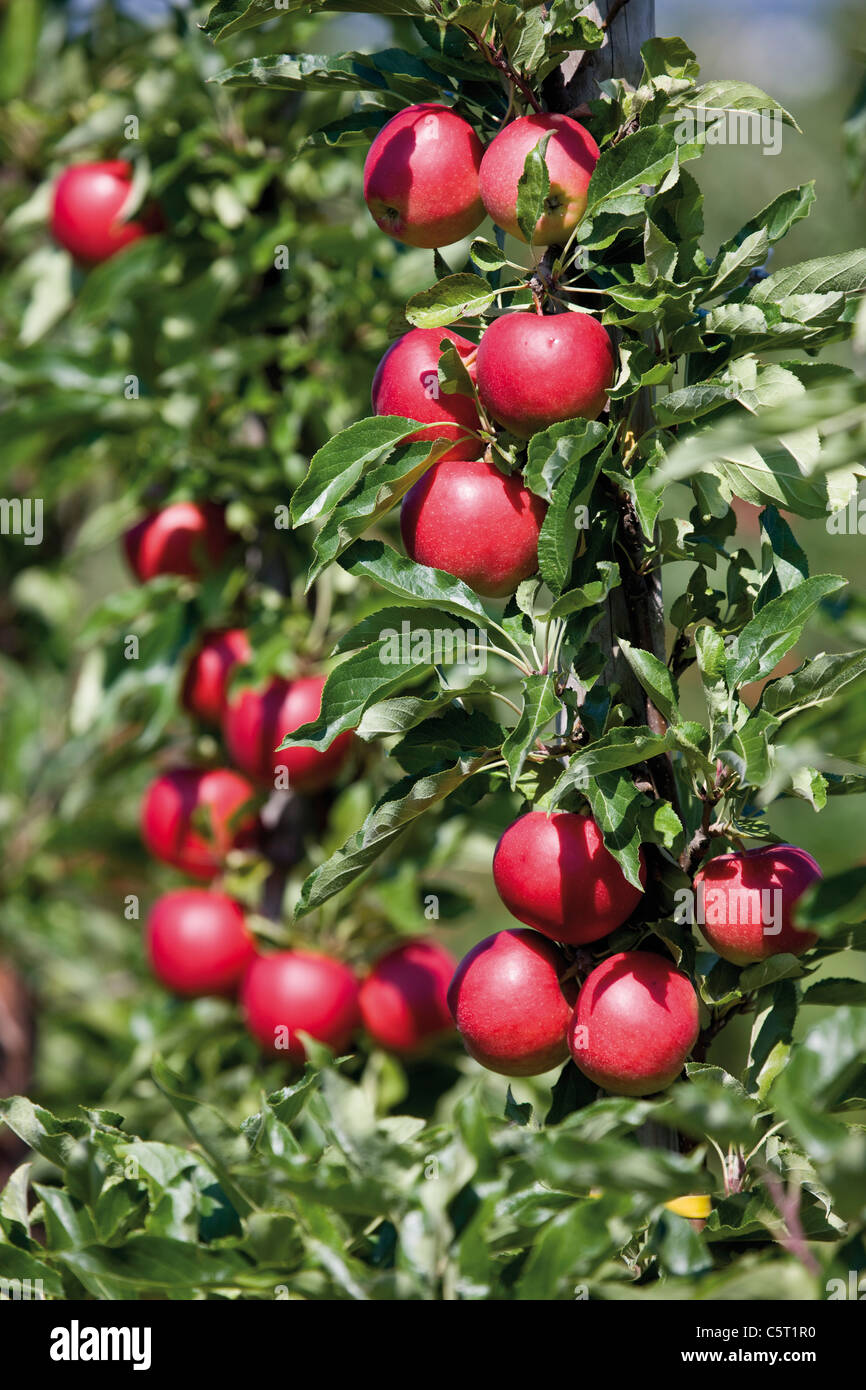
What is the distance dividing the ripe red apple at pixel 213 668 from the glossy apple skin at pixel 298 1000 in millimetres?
319

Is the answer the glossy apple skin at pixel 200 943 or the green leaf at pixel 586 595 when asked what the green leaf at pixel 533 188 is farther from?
the glossy apple skin at pixel 200 943

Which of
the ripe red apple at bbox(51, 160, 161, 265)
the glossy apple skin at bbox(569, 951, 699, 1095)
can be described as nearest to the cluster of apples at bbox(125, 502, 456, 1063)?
the ripe red apple at bbox(51, 160, 161, 265)

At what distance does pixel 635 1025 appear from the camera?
0.69 metres

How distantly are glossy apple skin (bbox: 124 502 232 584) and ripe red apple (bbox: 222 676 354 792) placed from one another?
199 mm

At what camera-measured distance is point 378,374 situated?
2.69 feet

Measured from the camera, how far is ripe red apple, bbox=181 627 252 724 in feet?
4.97

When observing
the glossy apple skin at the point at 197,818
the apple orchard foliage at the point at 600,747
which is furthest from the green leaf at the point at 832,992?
the glossy apple skin at the point at 197,818

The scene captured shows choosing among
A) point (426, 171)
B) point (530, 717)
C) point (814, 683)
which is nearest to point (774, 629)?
point (814, 683)

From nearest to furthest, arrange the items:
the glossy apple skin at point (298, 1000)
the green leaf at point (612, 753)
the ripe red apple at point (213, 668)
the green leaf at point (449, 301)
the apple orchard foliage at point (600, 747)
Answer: the apple orchard foliage at point (600, 747) → the green leaf at point (612, 753) → the green leaf at point (449, 301) → the glossy apple skin at point (298, 1000) → the ripe red apple at point (213, 668)

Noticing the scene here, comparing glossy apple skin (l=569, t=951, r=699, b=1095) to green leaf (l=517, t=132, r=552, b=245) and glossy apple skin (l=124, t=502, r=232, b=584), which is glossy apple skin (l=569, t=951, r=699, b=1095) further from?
glossy apple skin (l=124, t=502, r=232, b=584)

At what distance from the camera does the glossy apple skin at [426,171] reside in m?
0.79

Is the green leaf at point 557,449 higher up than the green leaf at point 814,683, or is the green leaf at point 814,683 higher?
the green leaf at point 557,449

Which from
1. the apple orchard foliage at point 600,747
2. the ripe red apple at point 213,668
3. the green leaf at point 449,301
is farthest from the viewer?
the ripe red apple at point 213,668

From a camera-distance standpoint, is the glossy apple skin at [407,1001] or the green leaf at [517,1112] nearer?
the green leaf at [517,1112]
